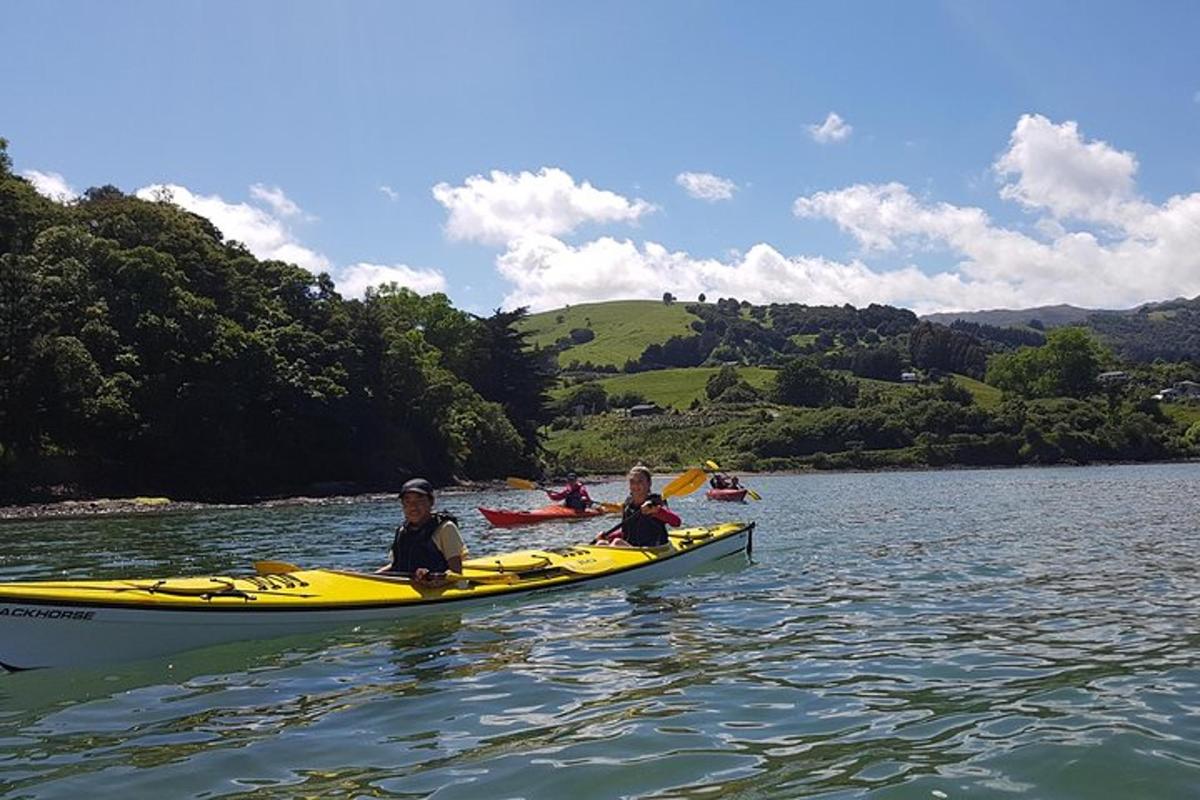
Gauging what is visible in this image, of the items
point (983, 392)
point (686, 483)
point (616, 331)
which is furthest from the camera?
point (616, 331)

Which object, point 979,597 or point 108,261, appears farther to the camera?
point 108,261

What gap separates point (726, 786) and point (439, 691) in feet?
10.5

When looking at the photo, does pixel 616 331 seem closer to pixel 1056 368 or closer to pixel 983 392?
pixel 983 392

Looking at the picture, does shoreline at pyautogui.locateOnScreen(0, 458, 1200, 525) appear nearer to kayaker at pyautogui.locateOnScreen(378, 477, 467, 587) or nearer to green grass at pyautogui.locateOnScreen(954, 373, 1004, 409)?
kayaker at pyautogui.locateOnScreen(378, 477, 467, 587)

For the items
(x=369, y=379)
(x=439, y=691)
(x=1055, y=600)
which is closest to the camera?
(x=439, y=691)

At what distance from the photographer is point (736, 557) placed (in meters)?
17.2

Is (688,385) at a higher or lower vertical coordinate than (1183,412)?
higher

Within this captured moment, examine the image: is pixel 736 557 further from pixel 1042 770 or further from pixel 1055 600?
pixel 1042 770

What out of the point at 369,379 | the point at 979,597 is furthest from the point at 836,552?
the point at 369,379

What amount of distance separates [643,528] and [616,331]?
165124mm

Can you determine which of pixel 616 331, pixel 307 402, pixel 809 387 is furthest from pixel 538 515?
pixel 616 331

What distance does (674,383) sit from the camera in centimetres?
12644

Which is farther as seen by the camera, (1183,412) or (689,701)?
(1183,412)

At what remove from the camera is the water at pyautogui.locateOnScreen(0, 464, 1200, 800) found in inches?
217
